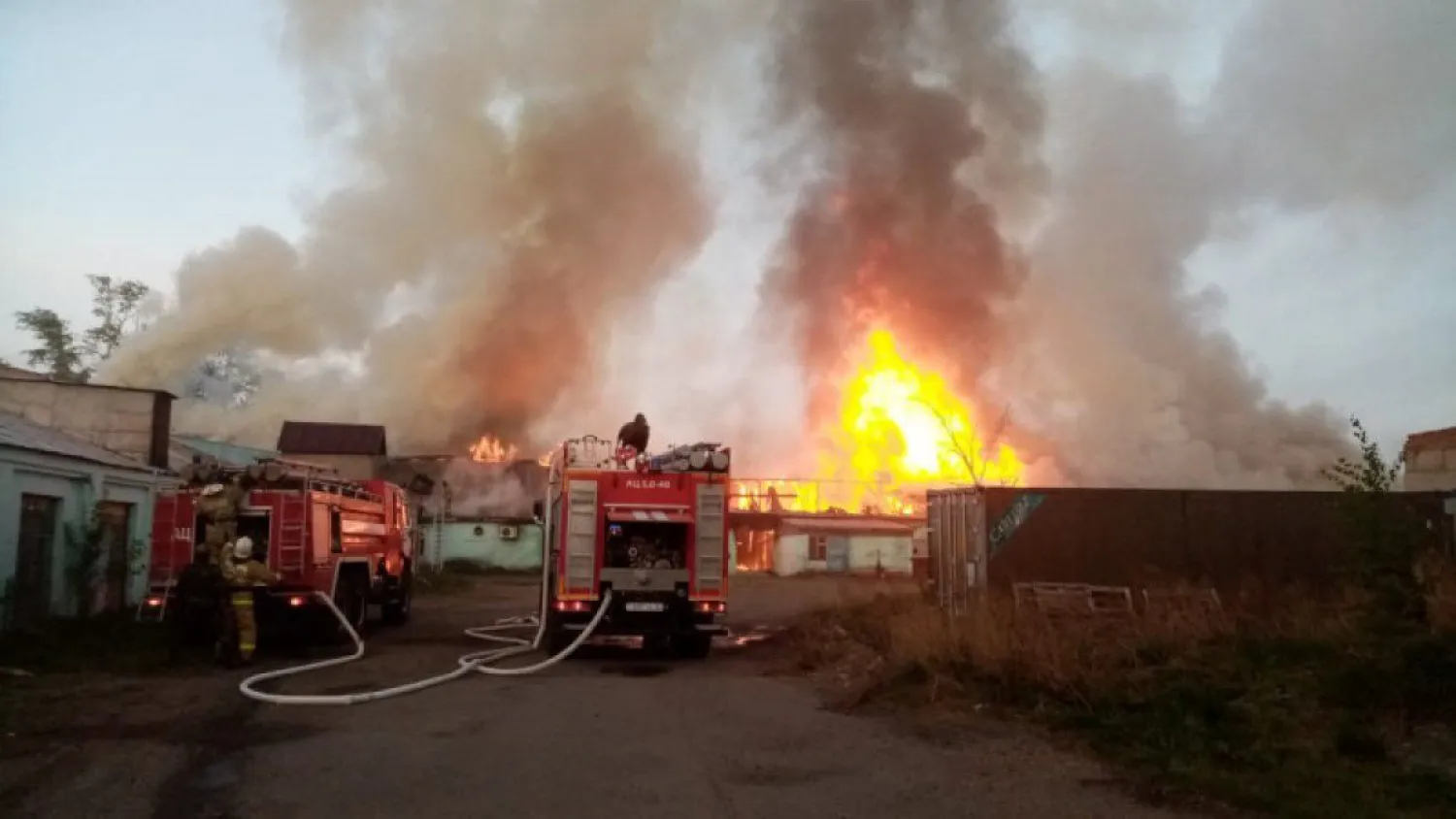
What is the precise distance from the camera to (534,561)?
158 feet

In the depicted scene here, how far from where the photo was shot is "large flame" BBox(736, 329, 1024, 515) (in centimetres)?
3597

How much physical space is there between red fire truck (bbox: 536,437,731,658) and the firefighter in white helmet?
400 cm

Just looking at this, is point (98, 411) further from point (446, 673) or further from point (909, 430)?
point (909, 430)

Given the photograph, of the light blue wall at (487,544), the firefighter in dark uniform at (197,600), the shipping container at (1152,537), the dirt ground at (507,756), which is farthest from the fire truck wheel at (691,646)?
the light blue wall at (487,544)

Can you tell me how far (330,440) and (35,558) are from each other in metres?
29.6

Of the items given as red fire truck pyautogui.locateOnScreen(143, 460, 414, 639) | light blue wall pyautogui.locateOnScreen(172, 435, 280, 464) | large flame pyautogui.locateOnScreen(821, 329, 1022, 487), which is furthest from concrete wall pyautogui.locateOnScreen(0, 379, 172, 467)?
large flame pyautogui.locateOnScreen(821, 329, 1022, 487)

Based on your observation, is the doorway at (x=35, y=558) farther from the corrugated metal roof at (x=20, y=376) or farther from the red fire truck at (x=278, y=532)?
the corrugated metal roof at (x=20, y=376)

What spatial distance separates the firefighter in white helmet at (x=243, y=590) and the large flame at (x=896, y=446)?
17.2 m

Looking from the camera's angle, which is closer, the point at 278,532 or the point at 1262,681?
the point at 1262,681

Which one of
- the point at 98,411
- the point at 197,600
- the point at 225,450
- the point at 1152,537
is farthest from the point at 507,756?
the point at 225,450

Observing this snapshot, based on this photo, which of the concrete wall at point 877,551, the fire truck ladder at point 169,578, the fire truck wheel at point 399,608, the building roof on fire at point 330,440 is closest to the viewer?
the fire truck ladder at point 169,578

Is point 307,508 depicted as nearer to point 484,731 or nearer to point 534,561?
point 484,731

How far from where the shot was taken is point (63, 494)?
1784 cm

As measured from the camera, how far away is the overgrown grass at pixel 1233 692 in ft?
23.5
